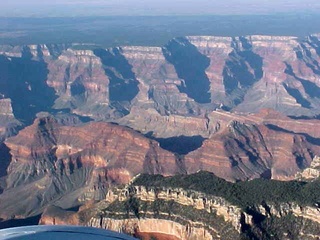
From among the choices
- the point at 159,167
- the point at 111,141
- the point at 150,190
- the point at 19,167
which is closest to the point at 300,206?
the point at 150,190

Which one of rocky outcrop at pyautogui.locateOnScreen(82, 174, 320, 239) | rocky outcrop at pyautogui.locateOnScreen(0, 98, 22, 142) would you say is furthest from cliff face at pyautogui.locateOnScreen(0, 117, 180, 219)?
rocky outcrop at pyautogui.locateOnScreen(82, 174, 320, 239)

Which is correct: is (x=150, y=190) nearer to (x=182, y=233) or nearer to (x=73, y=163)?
(x=182, y=233)

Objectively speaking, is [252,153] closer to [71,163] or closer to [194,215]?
[71,163]

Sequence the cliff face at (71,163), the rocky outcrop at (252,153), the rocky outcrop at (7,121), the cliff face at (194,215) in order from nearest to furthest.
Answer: the cliff face at (194,215)
the cliff face at (71,163)
the rocky outcrop at (252,153)
the rocky outcrop at (7,121)

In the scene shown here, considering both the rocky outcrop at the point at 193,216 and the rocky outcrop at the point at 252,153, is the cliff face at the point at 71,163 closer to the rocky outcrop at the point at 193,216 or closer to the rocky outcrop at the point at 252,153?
the rocky outcrop at the point at 252,153

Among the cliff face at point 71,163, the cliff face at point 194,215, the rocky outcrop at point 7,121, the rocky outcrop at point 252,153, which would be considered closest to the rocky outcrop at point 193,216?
the cliff face at point 194,215

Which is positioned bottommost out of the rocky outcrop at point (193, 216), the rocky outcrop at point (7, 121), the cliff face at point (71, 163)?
the rocky outcrop at point (7, 121)

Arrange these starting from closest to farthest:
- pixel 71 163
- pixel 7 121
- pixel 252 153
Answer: pixel 71 163, pixel 252 153, pixel 7 121

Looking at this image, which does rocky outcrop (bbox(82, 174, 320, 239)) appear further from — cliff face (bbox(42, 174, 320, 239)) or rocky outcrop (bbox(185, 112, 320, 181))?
rocky outcrop (bbox(185, 112, 320, 181))

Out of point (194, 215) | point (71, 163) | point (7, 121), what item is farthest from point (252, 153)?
point (7, 121)
